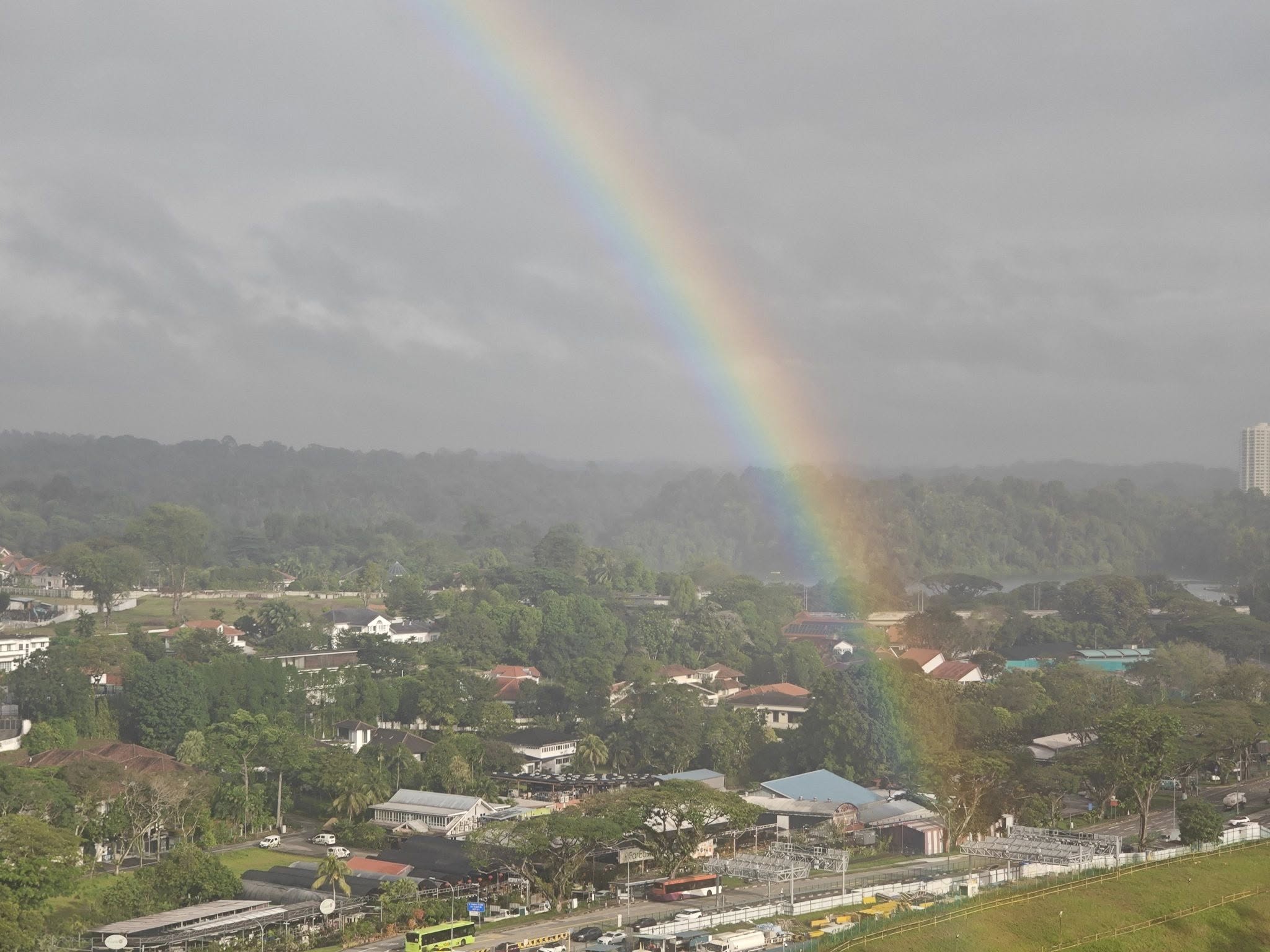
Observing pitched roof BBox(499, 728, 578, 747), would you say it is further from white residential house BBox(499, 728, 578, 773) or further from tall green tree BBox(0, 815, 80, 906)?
tall green tree BBox(0, 815, 80, 906)

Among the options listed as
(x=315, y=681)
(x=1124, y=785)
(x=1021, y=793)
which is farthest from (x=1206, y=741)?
(x=315, y=681)

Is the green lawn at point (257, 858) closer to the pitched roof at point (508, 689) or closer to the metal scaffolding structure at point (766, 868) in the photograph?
the metal scaffolding structure at point (766, 868)

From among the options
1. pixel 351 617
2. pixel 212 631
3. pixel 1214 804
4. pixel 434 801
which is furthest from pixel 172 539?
pixel 1214 804

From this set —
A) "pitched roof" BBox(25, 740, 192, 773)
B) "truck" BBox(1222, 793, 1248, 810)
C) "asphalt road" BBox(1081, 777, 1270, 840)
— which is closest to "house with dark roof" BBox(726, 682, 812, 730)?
"asphalt road" BBox(1081, 777, 1270, 840)

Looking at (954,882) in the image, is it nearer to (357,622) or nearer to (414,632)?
(414,632)

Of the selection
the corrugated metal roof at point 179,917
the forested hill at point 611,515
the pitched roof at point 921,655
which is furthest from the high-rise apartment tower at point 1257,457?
the corrugated metal roof at point 179,917
